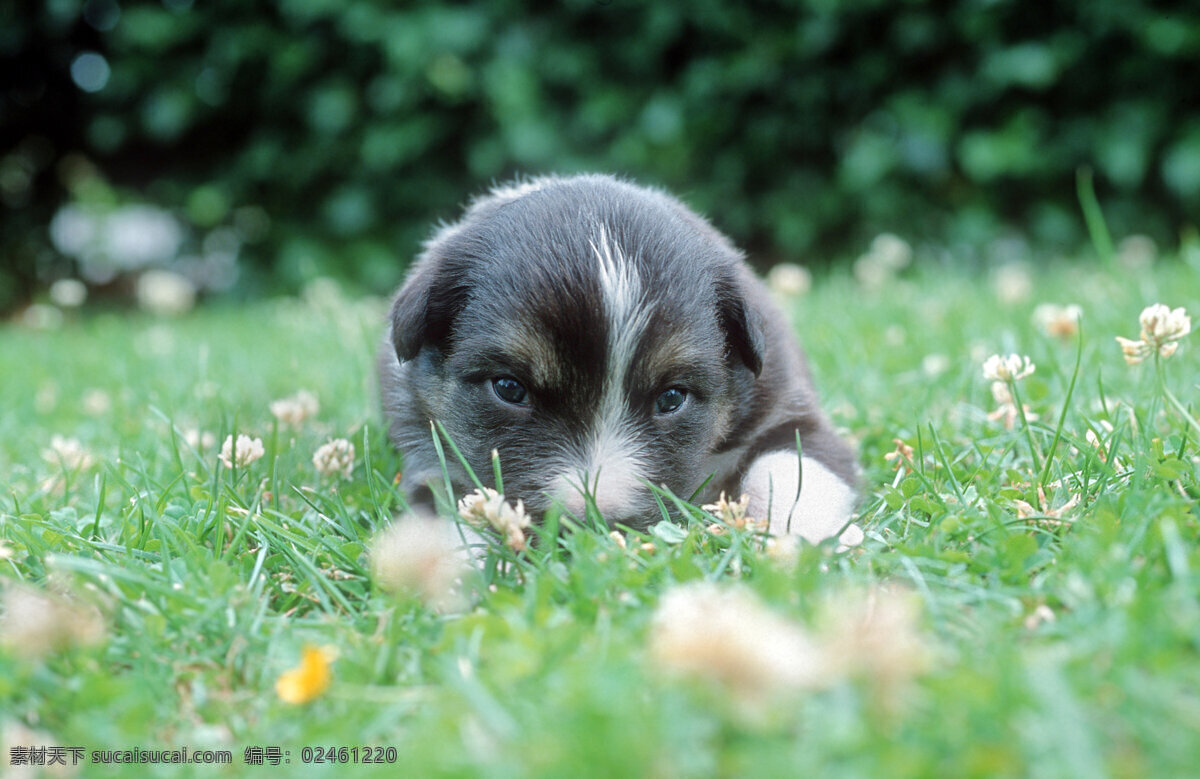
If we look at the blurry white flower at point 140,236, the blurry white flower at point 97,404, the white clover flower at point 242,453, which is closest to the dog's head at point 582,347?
the white clover flower at point 242,453

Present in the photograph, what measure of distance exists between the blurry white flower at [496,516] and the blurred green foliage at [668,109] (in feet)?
19.1

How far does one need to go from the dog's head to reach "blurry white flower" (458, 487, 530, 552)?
26cm

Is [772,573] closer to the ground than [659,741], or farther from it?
farther from it

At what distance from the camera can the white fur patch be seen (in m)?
2.55

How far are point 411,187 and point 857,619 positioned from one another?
7.85m

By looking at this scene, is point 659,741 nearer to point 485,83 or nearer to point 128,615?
point 128,615

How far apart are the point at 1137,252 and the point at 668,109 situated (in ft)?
12.3

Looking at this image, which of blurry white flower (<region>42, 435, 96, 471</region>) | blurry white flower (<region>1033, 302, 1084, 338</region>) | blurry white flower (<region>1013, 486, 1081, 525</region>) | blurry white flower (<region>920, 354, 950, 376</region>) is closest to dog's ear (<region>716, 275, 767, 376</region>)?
blurry white flower (<region>1013, 486, 1081, 525</region>)

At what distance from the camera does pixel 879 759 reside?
1.37 m

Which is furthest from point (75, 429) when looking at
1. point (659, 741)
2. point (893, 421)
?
point (659, 741)

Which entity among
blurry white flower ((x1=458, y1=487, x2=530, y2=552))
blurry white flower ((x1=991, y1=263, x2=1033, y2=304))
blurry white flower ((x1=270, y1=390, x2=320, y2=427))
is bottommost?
blurry white flower ((x1=458, y1=487, x2=530, y2=552))

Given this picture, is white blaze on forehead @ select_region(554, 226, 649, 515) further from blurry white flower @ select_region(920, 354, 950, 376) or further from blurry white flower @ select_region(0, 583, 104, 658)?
blurry white flower @ select_region(920, 354, 950, 376)

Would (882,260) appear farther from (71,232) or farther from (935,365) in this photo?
(71,232)

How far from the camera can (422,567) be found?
6.64 feet
